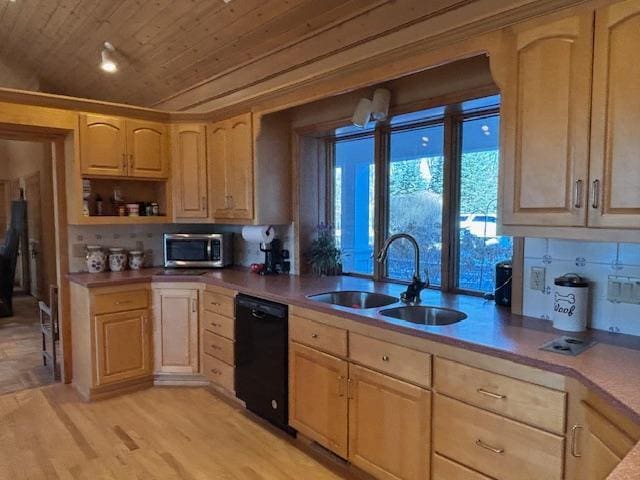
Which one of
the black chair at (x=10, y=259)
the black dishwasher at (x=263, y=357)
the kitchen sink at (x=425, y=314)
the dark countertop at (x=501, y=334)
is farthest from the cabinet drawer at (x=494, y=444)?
the black chair at (x=10, y=259)

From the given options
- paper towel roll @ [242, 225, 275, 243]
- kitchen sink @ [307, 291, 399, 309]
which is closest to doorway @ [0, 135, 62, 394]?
paper towel roll @ [242, 225, 275, 243]

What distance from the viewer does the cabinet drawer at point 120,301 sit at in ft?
10.9

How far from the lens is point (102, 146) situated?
3508 mm

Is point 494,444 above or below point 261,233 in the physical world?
below

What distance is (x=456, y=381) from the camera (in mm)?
1854

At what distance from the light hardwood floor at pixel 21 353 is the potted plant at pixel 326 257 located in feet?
7.99

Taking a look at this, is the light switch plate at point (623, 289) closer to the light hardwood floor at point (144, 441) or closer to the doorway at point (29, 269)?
the light hardwood floor at point (144, 441)

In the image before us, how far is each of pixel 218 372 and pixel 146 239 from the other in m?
1.49

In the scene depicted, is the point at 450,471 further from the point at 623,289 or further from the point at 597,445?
the point at 623,289

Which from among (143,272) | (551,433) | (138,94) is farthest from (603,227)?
(138,94)

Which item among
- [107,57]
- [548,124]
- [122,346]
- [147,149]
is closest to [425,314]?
[548,124]

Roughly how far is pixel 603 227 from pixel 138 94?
4.63 m

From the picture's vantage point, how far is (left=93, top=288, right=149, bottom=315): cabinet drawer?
3314 millimetres

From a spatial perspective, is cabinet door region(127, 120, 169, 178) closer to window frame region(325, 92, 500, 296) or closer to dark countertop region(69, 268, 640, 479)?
dark countertop region(69, 268, 640, 479)
